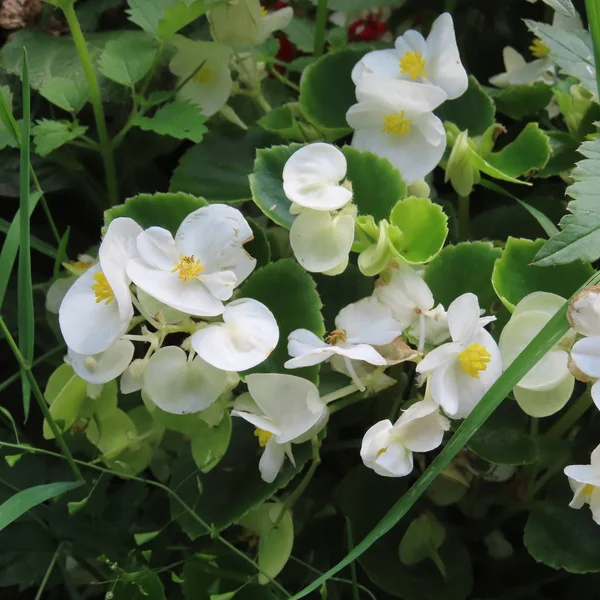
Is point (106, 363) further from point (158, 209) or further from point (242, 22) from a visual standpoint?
point (242, 22)

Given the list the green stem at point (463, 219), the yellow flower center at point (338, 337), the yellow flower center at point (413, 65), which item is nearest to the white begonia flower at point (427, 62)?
the yellow flower center at point (413, 65)

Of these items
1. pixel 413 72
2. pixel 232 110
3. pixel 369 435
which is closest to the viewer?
pixel 369 435

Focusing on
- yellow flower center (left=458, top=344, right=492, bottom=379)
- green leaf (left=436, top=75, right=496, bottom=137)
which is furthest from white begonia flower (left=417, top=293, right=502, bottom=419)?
green leaf (left=436, top=75, right=496, bottom=137)

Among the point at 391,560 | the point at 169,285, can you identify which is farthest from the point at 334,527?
the point at 169,285

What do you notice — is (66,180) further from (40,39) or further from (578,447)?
(578,447)

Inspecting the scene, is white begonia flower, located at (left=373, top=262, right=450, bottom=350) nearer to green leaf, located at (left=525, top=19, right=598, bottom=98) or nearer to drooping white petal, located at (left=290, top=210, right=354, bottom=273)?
drooping white petal, located at (left=290, top=210, right=354, bottom=273)

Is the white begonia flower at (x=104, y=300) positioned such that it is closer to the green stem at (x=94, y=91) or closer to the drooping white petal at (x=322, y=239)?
the drooping white petal at (x=322, y=239)
